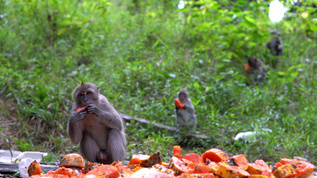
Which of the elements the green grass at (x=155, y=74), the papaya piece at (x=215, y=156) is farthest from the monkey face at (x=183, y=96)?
the papaya piece at (x=215, y=156)

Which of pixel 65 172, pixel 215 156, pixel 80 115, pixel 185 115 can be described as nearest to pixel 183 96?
pixel 185 115

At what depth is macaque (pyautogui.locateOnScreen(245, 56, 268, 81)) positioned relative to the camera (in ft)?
27.3

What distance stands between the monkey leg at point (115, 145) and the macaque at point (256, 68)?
510 cm

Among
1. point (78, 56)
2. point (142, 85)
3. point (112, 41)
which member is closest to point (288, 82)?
point (142, 85)

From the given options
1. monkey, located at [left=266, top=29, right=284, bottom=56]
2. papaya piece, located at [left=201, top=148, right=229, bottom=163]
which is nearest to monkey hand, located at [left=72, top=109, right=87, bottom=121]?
papaya piece, located at [left=201, top=148, right=229, bottom=163]

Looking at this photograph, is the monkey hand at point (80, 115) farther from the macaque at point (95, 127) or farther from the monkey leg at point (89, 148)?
the monkey leg at point (89, 148)

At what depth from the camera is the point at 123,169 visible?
3.12 m

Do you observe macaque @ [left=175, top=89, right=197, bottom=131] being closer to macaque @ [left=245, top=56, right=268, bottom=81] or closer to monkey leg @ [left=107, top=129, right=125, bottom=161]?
monkey leg @ [left=107, top=129, right=125, bottom=161]

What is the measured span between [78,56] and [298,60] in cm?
619

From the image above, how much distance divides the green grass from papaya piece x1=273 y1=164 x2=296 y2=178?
7.65 ft

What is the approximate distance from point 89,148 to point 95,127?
0.28 m

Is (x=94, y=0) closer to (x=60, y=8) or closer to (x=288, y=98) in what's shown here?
(x=60, y=8)

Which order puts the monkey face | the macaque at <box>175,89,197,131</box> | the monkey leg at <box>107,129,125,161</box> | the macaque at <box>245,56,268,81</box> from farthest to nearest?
the macaque at <box>245,56,268,81</box>, the monkey face, the macaque at <box>175,89,197,131</box>, the monkey leg at <box>107,129,125,161</box>

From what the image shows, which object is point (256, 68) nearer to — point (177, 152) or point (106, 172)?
point (177, 152)
